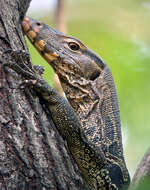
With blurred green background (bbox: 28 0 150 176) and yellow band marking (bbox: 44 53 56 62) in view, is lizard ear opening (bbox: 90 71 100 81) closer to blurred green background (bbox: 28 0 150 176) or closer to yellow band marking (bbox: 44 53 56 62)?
yellow band marking (bbox: 44 53 56 62)

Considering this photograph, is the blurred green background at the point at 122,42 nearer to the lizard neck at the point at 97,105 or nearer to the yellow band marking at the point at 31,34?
the lizard neck at the point at 97,105

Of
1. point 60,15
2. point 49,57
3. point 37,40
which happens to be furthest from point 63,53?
point 60,15

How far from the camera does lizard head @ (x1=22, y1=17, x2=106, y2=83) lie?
5.91 metres

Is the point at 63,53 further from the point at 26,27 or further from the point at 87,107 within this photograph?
the point at 87,107

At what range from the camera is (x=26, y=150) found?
3787mm

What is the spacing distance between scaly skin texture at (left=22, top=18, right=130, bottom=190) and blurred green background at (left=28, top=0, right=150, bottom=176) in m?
1.53

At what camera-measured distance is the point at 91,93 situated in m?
6.00

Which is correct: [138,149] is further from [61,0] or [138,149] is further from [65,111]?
[65,111]

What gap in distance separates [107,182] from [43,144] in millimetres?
1467

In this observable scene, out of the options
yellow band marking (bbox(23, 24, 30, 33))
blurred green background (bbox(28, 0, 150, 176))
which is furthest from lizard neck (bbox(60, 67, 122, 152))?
blurred green background (bbox(28, 0, 150, 176))

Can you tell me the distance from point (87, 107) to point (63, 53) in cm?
99

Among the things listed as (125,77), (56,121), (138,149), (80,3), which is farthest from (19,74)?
(138,149)

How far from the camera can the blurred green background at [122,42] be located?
8.18 m

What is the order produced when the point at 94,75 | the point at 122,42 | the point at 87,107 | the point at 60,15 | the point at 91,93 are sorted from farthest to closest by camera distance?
the point at 122,42 < the point at 60,15 < the point at 94,75 < the point at 91,93 < the point at 87,107
